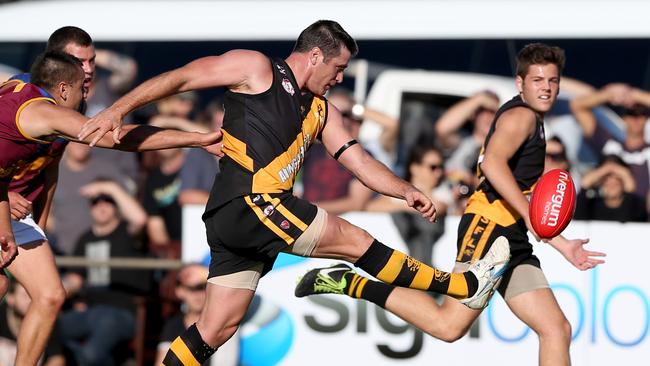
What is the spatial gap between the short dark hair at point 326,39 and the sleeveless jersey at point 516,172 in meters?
1.16

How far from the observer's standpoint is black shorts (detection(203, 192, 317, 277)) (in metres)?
6.51

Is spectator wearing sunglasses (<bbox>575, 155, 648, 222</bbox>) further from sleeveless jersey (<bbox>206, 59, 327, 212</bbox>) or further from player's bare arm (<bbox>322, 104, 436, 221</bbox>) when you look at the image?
sleeveless jersey (<bbox>206, 59, 327, 212</bbox>)

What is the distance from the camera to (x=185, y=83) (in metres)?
6.29

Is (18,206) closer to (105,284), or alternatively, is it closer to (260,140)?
(260,140)

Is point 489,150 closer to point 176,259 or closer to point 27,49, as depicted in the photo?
point 176,259

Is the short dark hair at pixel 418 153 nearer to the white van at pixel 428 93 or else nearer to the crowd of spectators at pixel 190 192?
the crowd of spectators at pixel 190 192

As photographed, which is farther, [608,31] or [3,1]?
[3,1]

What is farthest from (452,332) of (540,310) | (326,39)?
(326,39)

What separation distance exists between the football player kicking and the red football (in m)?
0.12

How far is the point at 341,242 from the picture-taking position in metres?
6.62

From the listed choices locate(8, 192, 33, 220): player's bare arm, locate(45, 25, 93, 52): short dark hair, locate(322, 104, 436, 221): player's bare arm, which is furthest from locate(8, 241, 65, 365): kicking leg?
locate(322, 104, 436, 221): player's bare arm

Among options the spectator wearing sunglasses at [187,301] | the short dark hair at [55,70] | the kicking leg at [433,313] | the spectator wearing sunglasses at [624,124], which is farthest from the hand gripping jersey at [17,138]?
the spectator wearing sunglasses at [624,124]

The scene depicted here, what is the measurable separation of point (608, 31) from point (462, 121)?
135cm

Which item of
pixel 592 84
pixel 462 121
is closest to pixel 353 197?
pixel 462 121
